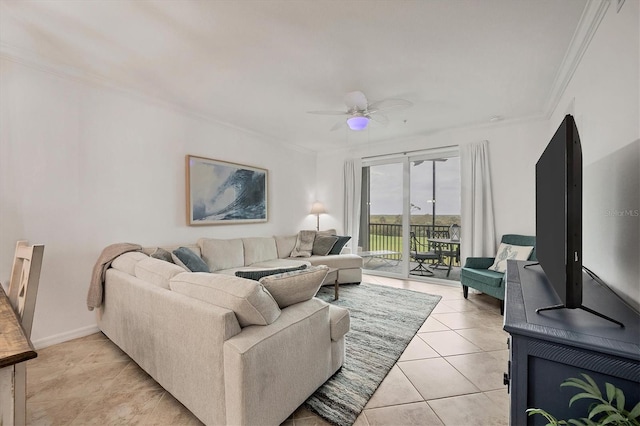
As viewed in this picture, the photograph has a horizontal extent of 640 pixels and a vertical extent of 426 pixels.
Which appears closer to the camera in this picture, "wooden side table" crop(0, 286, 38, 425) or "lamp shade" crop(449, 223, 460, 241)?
"wooden side table" crop(0, 286, 38, 425)

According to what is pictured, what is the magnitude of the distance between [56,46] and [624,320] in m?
3.94

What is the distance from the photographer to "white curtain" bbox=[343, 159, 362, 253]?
17.7ft

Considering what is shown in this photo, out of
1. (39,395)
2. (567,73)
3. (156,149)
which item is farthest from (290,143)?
(39,395)

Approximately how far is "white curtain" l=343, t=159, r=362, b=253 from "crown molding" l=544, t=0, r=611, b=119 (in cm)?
310

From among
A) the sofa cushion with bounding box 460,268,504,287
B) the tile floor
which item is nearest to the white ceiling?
the sofa cushion with bounding box 460,268,504,287

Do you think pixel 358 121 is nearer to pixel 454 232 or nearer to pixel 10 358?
pixel 454 232

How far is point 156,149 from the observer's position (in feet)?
10.7

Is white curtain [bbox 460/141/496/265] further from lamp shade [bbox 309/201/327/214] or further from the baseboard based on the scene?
the baseboard

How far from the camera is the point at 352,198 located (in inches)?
215

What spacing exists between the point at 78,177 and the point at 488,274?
15.3 feet

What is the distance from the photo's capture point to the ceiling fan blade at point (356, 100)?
271 centimetres

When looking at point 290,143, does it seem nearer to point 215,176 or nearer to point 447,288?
point 215,176

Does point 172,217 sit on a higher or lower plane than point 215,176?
lower

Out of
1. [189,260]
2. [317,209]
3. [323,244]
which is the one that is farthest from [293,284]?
[317,209]
